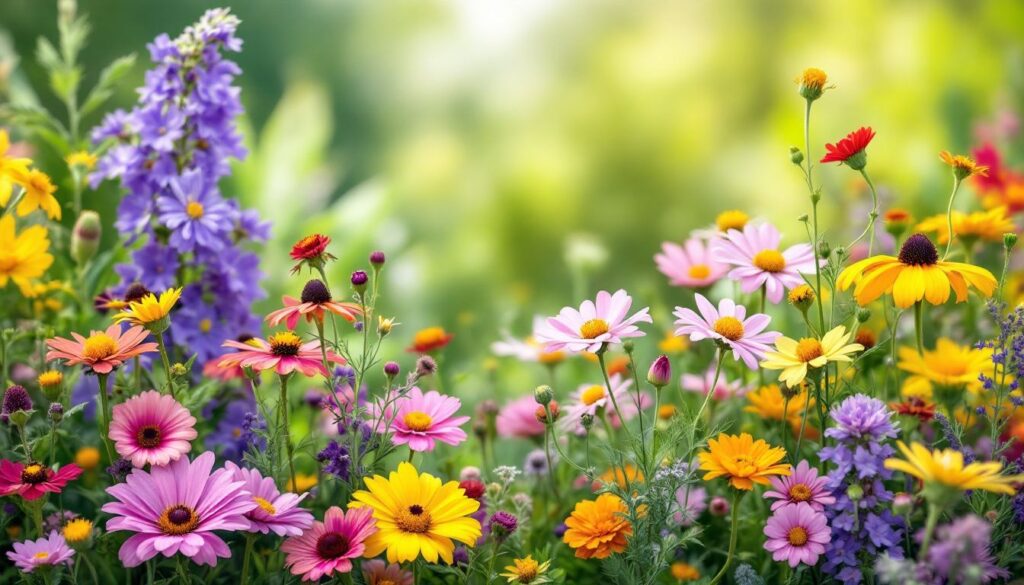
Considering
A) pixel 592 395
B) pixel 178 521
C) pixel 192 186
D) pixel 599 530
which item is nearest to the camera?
pixel 178 521

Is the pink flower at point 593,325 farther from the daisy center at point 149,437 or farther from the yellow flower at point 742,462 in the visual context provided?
the daisy center at point 149,437

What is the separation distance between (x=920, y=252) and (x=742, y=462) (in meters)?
0.25

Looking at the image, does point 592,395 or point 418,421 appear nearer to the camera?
point 418,421

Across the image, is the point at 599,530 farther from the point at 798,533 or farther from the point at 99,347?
the point at 99,347

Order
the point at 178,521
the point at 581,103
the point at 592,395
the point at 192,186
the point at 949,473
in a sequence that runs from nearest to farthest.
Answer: the point at 949,473, the point at 178,521, the point at 592,395, the point at 192,186, the point at 581,103

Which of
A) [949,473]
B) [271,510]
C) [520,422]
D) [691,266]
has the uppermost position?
[691,266]

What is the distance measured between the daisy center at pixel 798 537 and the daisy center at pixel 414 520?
31 cm

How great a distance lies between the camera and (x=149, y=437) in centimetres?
86

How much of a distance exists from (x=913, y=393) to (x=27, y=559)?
89 centimetres

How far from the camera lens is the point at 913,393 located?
1.09 metres

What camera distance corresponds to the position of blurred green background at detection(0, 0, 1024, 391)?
268 cm

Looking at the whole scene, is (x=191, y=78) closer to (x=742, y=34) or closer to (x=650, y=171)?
(x=650, y=171)

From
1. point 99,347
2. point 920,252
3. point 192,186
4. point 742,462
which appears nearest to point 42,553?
point 99,347

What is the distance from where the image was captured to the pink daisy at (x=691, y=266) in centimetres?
113
